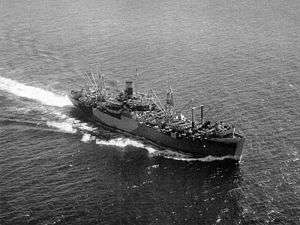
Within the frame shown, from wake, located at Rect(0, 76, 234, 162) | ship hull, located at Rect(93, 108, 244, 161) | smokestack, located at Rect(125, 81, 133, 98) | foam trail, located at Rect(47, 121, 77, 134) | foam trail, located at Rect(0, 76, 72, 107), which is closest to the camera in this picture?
ship hull, located at Rect(93, 108, 244, 161)

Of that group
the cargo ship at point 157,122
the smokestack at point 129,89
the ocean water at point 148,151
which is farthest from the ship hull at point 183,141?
the smokestack at point 129,89

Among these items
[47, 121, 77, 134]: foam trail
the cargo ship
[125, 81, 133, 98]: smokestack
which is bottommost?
[47, 121, 77, 134]: foam trail

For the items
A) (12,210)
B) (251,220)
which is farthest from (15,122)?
(251,220)

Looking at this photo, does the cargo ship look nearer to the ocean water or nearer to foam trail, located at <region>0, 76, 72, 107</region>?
the ocean water

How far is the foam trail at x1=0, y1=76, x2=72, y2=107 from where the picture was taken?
160m

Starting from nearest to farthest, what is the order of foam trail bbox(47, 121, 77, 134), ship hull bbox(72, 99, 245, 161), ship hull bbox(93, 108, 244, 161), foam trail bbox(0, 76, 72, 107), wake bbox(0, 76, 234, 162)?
ship hull bbox(93, 108, 244, 161), ship hull bbox(72, 99, 245, 161), wake bbox(0, 76, 234, 162), foam trail bbox(47, 121, 77, 134), foam trail bbox(0, 76, 72, 107)

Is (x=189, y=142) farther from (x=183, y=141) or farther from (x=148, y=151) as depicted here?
(x=148, y=151)

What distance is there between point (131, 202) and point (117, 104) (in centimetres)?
4364

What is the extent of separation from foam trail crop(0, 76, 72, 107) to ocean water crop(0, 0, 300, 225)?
1.10ft

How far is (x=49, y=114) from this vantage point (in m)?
152

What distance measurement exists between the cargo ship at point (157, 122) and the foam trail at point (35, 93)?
499 cm

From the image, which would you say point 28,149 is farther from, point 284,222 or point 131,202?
point 284,222

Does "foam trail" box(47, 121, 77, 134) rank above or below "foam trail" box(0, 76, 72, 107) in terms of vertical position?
below

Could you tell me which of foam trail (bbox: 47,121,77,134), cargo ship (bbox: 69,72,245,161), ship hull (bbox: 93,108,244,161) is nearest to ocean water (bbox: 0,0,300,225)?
foam trail (bbox: 47,121,77,134)
